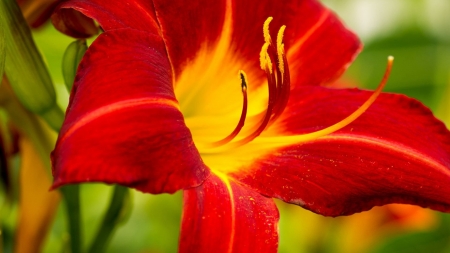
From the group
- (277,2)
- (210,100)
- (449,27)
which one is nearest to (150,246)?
(210,100)

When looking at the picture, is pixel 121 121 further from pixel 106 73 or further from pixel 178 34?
pixel 178 34

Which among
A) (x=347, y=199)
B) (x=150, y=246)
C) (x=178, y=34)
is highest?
(x=178, y=34)

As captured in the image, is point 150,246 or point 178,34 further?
point 150,246

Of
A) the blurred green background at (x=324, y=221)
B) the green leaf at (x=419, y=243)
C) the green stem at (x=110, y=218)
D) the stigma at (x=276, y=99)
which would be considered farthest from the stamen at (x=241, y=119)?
the green leaf at (x=419, y=243)

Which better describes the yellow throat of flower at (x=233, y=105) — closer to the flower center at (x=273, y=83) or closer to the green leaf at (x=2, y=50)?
the flower center at (x=273, y=83)

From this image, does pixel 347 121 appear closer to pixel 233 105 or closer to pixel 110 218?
pixel 233 105

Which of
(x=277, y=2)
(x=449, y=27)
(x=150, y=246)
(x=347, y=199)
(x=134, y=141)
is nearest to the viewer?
(x=134, y=141)

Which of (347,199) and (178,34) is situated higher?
(178,34)

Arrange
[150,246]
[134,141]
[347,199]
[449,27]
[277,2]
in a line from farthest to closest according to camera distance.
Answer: [449,27] < [150,246] < [277,2] < [347,199] < [134,141]
